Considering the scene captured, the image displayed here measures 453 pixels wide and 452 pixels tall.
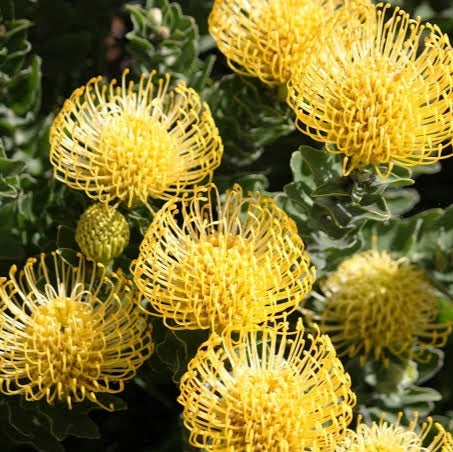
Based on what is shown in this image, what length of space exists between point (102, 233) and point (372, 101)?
0.64m

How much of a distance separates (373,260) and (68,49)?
41.6 inches

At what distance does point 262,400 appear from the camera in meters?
1.83

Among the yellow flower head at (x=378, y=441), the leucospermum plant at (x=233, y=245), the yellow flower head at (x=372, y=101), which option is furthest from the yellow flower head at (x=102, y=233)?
the yellow flower head at (x=378, y=441)

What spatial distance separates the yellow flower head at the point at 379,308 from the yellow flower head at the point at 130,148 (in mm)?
457

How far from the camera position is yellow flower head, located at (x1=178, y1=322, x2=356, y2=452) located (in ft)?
5.86

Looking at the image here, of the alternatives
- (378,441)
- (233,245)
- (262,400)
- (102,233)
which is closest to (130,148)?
(102,233)

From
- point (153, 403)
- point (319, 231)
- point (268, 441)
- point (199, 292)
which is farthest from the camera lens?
point (153, 403)

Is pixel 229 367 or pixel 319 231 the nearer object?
pixel 229 367

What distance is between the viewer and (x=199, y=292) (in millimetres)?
1936

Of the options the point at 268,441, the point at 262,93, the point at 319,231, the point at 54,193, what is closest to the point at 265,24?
the point at 262,93

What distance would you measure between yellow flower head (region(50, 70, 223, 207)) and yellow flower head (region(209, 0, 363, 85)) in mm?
164

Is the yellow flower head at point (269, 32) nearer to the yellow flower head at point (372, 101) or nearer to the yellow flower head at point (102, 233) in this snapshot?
the yellow flower head at point (372, 101)

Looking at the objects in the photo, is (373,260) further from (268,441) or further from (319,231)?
(268,441)

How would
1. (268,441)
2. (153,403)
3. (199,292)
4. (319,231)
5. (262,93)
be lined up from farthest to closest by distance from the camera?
1. (153,403)
2. (262,93)
3. (319,231)
4. (199,292)
5. (268,441)
